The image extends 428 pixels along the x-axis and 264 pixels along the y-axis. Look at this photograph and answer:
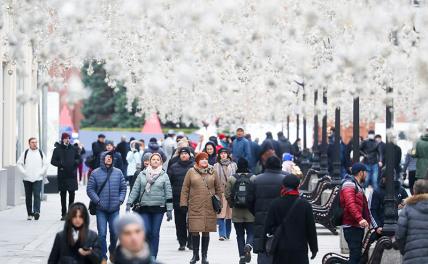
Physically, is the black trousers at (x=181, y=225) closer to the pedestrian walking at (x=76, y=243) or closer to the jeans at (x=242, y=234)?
the jeans at (x=242, y=234)

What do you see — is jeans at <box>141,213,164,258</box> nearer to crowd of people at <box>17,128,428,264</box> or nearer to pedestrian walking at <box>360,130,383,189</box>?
crowd of people at <box>17,128,428,264</box>

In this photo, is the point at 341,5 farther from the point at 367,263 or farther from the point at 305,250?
the point at 305,250

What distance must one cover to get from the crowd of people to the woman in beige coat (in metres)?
0.01

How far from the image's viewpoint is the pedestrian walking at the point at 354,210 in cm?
1574

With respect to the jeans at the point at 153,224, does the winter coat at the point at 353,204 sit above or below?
above

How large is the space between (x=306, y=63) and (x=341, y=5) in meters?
1.15

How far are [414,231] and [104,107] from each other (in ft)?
256

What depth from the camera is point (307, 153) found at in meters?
47.8

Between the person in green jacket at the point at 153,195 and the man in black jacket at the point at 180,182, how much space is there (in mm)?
1935

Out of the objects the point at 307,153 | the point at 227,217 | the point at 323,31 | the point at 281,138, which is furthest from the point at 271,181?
the point at 307,153

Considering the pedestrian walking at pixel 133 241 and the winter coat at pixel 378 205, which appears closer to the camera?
the pedestrian walking at pixel 133 241

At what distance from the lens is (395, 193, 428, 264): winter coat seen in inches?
509

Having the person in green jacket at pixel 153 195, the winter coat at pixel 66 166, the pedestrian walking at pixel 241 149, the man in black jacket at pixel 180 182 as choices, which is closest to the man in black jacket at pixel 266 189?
the person in green jacket at pixel 153 195

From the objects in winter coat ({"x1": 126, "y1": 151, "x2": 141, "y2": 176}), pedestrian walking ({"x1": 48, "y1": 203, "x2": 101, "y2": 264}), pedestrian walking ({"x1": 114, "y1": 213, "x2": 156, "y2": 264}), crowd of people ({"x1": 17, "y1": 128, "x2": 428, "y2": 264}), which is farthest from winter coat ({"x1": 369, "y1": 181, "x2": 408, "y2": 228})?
winter coat ({"x1": 126, "y1": 151, "x2": 141, "y2": 176})
